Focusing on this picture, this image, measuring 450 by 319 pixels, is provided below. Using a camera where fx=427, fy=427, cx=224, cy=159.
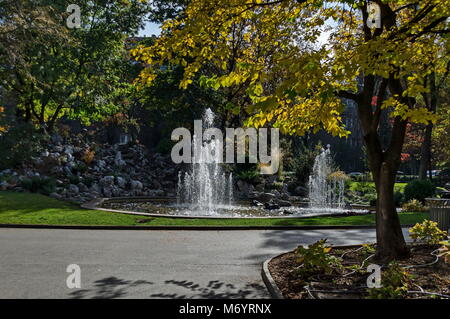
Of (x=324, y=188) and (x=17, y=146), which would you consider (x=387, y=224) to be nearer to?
(x=324, y=188)

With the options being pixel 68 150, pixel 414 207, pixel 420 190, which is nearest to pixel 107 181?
pixel 68 150

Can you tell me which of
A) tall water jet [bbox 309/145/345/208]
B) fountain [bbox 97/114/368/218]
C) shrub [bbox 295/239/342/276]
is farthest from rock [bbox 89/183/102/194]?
shrub [bbox 295/239/342/276]

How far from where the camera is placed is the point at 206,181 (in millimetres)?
25094

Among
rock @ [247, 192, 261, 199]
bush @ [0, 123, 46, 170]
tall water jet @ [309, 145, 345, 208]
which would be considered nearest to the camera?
bush @ [0, 123, 46, 170]

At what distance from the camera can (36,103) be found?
30609mm

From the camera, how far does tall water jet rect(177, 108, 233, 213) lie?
23.2 metres

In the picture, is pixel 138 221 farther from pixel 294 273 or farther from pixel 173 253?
pixel 294 273

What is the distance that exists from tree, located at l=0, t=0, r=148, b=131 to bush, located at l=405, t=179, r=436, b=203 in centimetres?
1978

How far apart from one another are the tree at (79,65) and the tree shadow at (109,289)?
1801 cm

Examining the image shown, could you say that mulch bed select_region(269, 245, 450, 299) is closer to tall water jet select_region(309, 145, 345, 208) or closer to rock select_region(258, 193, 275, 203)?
tall water jet select_region(309, 145, 345, 208)

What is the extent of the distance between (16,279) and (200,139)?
26241mm

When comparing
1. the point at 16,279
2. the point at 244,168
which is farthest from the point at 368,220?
the point at 244,168

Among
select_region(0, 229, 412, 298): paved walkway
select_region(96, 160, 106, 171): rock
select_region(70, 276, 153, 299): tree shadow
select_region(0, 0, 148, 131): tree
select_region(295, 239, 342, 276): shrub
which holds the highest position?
select_region(0, 0, 148, 131): tree
